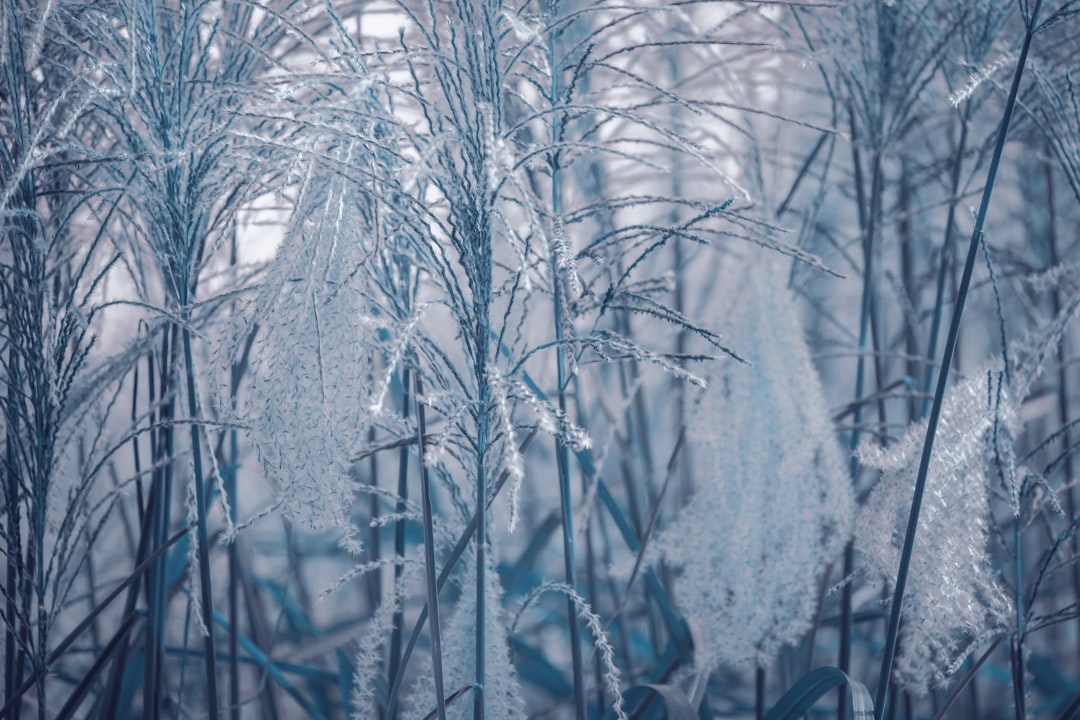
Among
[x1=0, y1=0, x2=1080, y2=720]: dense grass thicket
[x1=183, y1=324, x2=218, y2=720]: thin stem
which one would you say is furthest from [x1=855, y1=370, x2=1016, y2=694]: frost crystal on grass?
[x1=183, y1=324, x2=218, y2=720]: thin stem

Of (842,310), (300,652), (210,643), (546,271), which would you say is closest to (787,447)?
(546,271)

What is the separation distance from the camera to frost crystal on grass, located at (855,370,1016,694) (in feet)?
2.81

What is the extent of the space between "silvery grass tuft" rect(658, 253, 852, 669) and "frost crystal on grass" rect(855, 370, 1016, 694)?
0.32ft

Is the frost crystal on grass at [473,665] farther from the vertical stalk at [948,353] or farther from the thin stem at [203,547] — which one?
the vertical stalk at [948,353]

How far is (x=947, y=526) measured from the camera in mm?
872

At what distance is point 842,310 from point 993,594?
6.44 ft

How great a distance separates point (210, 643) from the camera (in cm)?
87

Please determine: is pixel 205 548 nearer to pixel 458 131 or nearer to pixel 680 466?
pixel 458 131

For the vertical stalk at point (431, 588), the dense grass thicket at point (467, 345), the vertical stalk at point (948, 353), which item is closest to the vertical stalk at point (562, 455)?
the dense grass thicket at point (467, 345)

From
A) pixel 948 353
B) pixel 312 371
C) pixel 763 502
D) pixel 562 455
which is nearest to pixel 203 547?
pixel 312 371

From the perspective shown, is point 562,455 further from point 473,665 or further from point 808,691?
point 808,691

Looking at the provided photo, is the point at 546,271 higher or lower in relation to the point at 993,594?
higher

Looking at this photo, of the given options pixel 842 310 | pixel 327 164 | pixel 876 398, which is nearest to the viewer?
pixel 327 164

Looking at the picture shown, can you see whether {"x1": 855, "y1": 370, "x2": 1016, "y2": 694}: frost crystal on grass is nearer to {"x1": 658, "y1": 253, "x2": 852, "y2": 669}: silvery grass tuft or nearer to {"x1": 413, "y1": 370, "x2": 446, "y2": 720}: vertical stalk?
Result: {"x1": 658, "y1": 253, "x2": 852, "y2": 669}: silvery grass tuft
